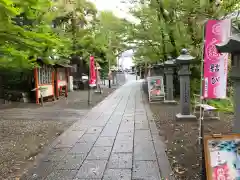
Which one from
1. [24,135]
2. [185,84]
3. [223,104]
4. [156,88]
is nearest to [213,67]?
[185,84]

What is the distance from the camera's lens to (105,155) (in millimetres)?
6156

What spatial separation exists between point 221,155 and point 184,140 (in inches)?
143

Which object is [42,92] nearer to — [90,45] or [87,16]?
[90,45]

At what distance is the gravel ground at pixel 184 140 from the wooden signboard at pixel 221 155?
1264 millimetres

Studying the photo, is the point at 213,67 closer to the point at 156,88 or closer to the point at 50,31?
the point at 50,31

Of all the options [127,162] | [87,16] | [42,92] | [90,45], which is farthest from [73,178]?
[87,16]

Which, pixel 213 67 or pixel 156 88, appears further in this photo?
pixel 156 88

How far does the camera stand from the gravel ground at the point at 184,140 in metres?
5.21

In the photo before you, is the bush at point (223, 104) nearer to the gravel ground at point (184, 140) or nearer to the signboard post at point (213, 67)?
the gravel ground at point (184, 140)

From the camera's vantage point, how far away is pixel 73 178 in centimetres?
488

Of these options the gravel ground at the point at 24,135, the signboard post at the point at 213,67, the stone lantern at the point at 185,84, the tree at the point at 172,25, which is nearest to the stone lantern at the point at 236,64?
the signboard post at the point at 213,67

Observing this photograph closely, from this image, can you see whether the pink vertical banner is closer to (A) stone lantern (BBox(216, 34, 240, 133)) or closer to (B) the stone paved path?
(B) the stone paved path

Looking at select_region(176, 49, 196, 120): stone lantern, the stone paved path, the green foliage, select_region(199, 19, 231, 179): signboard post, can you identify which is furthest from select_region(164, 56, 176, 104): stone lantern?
select_region(199, 19, 231, 179): signboard post

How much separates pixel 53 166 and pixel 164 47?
1231cm
